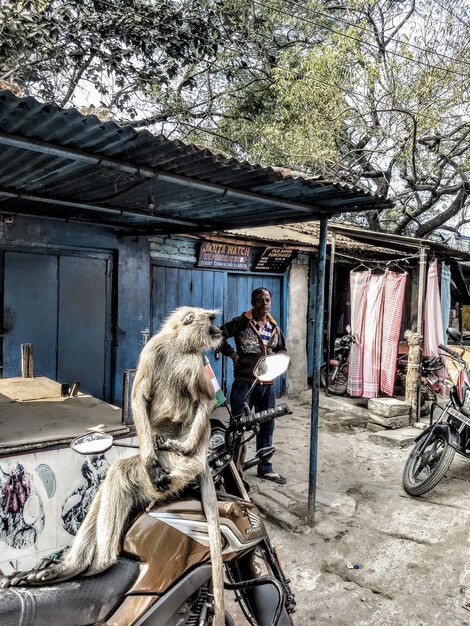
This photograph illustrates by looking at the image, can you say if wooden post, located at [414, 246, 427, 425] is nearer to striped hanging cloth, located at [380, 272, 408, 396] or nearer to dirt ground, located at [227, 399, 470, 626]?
striped hanging cloth, located at [380, 272, 408, 396]

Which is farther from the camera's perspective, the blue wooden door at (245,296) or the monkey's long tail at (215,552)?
the blue wooden door at (245,296)

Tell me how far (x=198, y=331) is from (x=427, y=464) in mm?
3426

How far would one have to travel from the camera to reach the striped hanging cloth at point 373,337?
7547 millimetres

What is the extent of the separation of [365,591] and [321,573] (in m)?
0.32

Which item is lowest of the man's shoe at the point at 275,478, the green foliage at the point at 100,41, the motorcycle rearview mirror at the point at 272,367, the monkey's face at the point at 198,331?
the man's shoe at the point at 275,478

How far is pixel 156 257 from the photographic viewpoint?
6.76 meters

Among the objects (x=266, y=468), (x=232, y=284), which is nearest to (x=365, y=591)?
(x=266, y=468)

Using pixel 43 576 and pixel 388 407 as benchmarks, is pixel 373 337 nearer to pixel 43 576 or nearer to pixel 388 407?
pixel 388 407

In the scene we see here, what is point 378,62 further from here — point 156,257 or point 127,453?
point 127,453

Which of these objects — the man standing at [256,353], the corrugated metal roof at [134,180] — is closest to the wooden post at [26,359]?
the corrugated metal roof at [134,180]

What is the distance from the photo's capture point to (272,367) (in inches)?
90.6

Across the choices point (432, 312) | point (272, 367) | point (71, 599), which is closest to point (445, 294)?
point (432, 312)

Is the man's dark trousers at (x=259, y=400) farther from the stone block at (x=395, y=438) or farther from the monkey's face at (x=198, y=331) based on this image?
the monkey's face at (x=198, y=331)

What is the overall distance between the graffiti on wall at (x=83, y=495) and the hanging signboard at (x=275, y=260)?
5.34 metres
